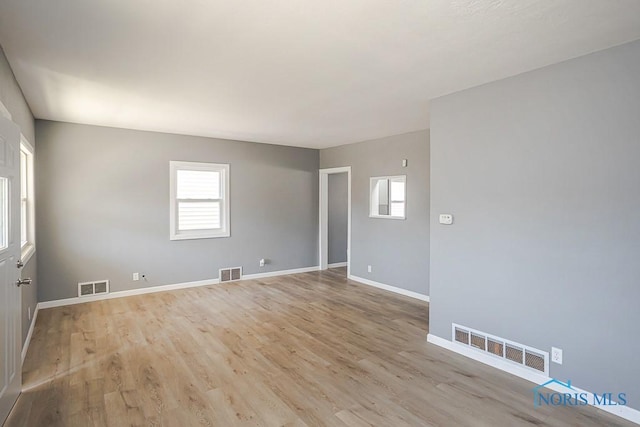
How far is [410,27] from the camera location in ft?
7.10

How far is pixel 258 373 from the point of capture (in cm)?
299

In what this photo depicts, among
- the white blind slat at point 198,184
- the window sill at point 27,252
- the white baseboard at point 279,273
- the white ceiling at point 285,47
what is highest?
the white ceiling at point 285,47

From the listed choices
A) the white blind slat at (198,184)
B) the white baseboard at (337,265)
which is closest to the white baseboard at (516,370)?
the white baseboard at (337,265)

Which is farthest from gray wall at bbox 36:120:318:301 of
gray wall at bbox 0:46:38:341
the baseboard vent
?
the baseboard vent

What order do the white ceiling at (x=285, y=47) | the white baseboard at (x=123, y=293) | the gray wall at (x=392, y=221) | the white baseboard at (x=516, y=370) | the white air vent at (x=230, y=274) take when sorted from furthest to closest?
the white air vent at (x=230, y=274) → the gray wall at (x=392, y=221) → the white baseboard at (x=123, y=293) → the white baseboard at (x=516, y=370) → the white ceiling at (x=285, y=47)

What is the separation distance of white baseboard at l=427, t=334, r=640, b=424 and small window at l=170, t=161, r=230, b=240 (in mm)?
4034

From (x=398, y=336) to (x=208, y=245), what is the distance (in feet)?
12.0

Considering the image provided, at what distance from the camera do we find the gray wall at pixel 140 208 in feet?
15.8

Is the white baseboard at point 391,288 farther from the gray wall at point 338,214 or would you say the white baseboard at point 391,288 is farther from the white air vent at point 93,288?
the white air vent at point 93,288

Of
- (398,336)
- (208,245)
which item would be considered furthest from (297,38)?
(208,245)

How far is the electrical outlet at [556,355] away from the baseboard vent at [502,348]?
0.14ft

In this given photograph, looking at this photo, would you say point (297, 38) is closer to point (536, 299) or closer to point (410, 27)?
point (410, 27)

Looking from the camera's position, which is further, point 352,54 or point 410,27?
point 352,54

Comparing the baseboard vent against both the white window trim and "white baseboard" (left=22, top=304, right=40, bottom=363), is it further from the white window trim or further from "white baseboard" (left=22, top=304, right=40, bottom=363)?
the white window trim
